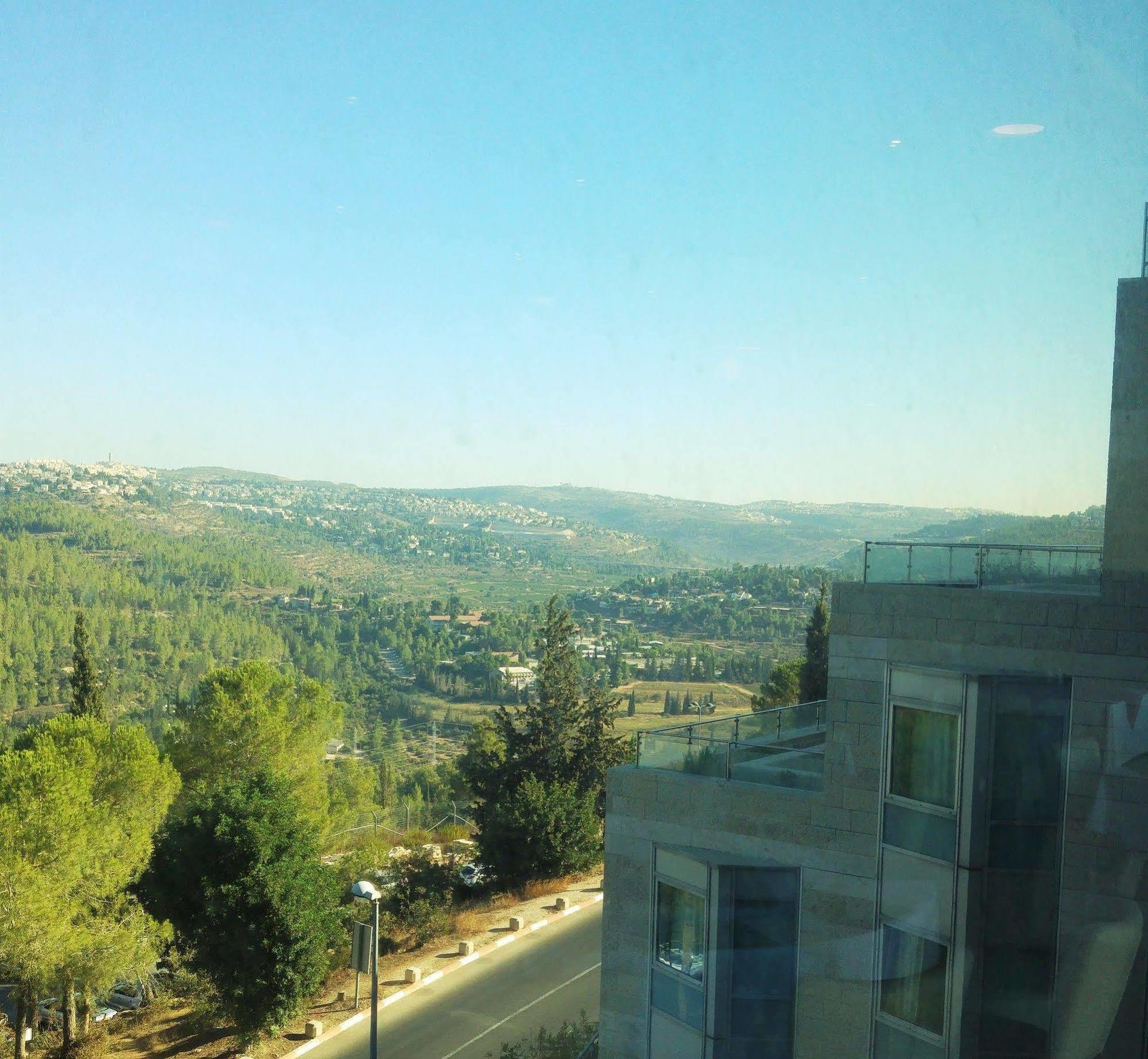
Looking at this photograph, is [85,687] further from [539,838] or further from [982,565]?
[982,565]

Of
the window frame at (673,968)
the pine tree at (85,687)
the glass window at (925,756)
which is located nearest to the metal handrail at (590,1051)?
the window frame at (673,968)

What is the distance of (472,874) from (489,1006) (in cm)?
430

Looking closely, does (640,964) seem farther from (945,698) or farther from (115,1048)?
(115,1048)

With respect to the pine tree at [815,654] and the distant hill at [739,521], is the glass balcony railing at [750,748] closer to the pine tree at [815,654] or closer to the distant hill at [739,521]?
the distant hill at [739,521]

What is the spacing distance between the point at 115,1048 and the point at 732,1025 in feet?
23.9

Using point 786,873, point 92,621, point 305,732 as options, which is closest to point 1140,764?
point 786,873

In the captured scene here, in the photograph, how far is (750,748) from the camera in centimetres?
384

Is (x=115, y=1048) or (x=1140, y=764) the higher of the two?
(x=1140, y=764)

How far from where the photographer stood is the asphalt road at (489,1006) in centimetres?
683

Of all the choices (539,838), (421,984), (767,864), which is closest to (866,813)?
(767,864)

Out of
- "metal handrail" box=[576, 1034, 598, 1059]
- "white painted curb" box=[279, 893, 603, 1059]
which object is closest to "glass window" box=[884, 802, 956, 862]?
"metal handrail" box=[576, 1034, 598, 1059]

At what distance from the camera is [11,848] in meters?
8.44

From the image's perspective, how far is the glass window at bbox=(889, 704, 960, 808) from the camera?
9.26 ft

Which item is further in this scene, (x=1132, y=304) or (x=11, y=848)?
(x=11, y=848)
